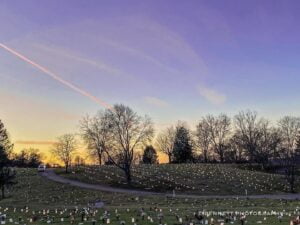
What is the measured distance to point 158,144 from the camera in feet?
616

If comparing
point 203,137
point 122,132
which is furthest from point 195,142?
point 122,132

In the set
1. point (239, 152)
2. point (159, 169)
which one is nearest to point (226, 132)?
point (239, 152)

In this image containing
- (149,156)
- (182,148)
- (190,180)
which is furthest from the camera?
(149,156)

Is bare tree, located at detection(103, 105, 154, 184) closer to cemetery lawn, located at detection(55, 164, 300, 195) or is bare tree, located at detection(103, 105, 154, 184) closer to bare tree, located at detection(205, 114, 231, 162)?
cemetery lawn, located at detection(55, 164, 300, 195)

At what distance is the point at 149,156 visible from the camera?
17300cm

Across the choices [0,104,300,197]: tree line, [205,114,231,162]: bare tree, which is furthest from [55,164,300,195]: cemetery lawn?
[205,114,231,162]: bare tree

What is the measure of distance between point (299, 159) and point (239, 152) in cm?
4510

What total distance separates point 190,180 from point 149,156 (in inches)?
3484

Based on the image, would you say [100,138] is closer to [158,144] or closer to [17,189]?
[17,189]

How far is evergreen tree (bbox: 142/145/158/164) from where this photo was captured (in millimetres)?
170875

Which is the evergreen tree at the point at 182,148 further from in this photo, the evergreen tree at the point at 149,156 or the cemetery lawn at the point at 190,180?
the cemetery lawn at the point at 190,180

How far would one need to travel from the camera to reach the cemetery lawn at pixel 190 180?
7581 cm

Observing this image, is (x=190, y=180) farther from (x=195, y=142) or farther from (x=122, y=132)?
(x=195, y=142)

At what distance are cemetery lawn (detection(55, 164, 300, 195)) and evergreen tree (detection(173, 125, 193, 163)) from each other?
50.8 meters
